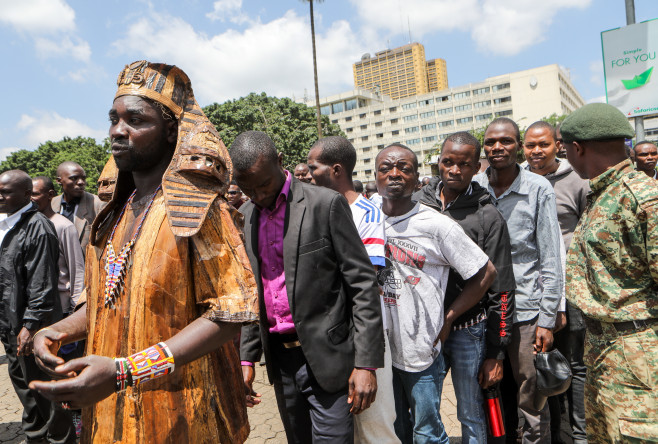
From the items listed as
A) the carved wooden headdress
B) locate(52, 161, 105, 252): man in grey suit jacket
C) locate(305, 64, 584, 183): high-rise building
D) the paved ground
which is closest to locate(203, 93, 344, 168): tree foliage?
locate(52, 161, 105, 252): man in grey suit jacket

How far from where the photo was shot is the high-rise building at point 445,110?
246ft

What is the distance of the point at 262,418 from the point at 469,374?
2.48 meters

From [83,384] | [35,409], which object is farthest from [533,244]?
[35,409]

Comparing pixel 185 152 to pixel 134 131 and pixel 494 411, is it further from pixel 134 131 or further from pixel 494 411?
pixel 494 411

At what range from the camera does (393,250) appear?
2812 millimetres

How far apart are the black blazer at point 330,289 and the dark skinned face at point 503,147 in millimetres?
1665

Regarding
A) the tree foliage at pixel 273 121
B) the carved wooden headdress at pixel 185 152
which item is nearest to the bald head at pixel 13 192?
the carved wooden headdress at pixel 185 152

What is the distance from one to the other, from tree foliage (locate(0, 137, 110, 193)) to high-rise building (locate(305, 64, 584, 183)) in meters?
46.6

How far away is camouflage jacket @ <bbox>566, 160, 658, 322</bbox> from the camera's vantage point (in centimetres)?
204

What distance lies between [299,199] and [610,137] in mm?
1624

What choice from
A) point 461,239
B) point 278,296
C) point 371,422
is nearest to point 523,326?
point 461,239

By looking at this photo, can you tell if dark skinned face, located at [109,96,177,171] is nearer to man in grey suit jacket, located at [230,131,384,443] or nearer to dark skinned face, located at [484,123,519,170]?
man in grey suit jacket, located at [230,131,384,443]

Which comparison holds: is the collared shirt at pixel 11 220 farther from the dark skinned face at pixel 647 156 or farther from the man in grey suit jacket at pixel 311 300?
the dark skinned face at pixel 647 156

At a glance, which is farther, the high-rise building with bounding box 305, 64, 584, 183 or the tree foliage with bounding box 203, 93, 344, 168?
the high-rise building with bounding box 305, 64, 584, 183
